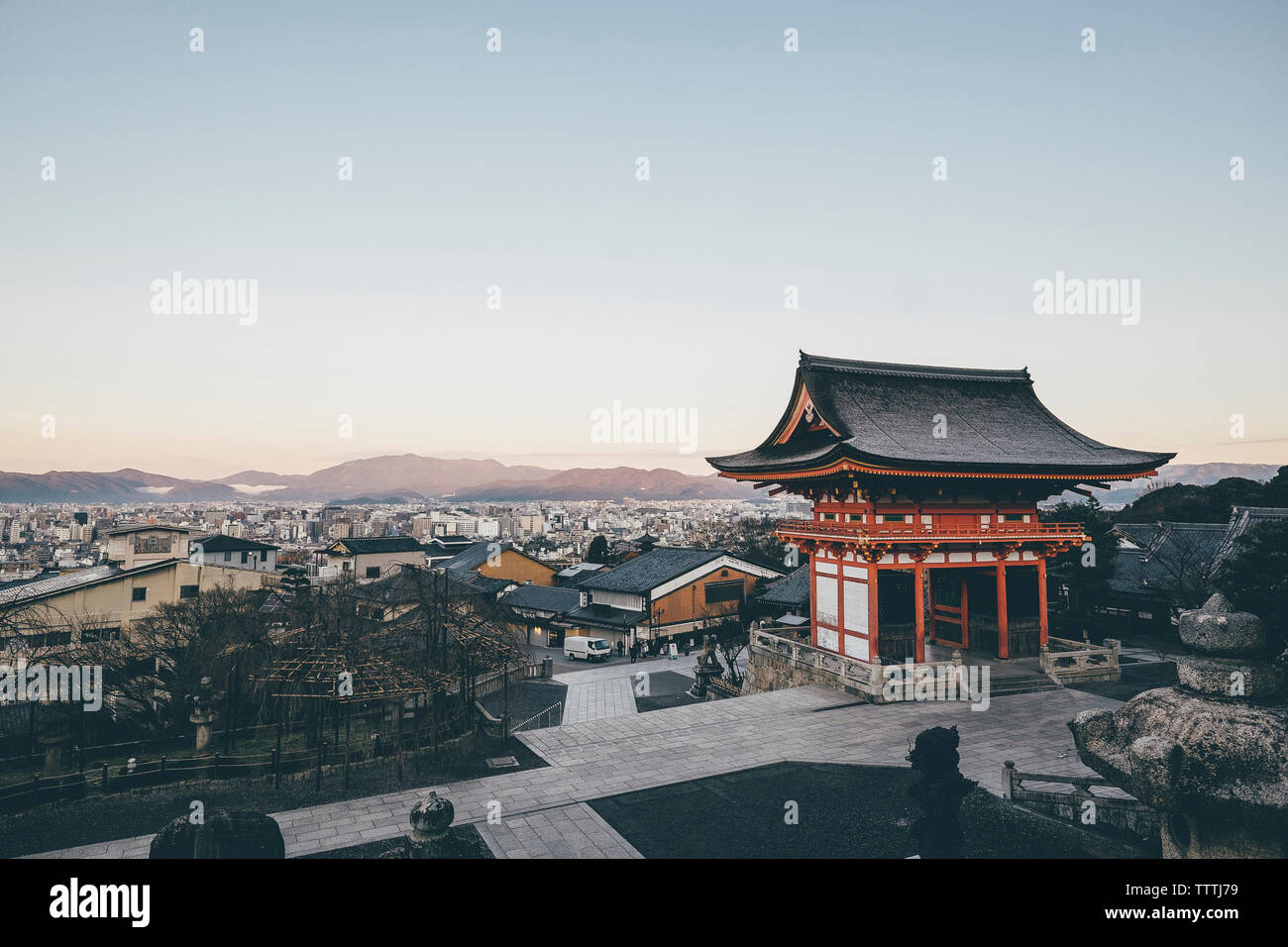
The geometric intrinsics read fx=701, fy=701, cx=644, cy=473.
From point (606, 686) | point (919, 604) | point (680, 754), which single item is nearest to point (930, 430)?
point (919, 604)

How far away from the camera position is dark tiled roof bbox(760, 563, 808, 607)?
44.1m

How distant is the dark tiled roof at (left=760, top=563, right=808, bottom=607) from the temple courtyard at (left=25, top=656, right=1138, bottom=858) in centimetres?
1801

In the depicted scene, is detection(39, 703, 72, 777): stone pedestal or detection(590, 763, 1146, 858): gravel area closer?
detection(590, 763, 1146, 858): gravel area

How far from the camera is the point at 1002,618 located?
27.9 m

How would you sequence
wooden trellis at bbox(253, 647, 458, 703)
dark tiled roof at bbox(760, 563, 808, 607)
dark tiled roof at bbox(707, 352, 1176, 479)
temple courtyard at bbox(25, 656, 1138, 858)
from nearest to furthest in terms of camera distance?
temple courtyard at bbox(25, 656, 1138, 858) < wooden trellis at bbox(253, 647, 458, 703) < dark tiled roof at bbox(707, 352, 1176, 479) < dark tiled roof at bbox(760, 563, 808, 607)

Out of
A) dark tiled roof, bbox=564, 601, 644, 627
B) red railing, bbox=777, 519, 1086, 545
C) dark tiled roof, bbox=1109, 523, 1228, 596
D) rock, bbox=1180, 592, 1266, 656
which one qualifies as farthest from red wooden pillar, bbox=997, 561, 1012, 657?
dark tiled roof, bbox=564, 601, 644, 627

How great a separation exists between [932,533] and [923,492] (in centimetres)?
170

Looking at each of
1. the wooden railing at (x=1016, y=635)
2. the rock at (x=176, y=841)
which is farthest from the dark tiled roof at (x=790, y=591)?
the rock at (x=176, y=841)

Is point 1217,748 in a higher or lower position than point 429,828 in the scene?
higher

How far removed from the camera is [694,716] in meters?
22.8

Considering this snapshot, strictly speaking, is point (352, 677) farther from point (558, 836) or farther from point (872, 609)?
point (872, 609)

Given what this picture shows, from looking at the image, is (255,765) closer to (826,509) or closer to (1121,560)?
(826,509)

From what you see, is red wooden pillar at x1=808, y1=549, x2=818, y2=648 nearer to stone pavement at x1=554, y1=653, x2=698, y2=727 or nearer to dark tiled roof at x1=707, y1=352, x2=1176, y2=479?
dark tiled roof at x1=707, y1=352, x2=1176, y2=479

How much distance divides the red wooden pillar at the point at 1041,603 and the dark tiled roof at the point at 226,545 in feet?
198
